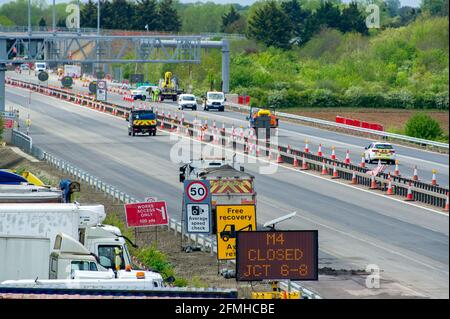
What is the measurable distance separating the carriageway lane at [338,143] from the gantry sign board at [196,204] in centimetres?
2171

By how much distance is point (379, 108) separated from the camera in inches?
4237

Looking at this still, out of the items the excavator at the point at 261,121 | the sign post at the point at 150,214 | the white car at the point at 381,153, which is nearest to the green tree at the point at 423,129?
the excavator at the point at 261,121

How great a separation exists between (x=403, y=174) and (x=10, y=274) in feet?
115

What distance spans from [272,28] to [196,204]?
149 m

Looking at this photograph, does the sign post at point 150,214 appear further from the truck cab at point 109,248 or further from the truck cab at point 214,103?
the truck cab at point 214,103

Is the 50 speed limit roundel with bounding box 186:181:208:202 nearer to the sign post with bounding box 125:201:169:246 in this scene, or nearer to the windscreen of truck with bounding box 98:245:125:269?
the sign post with bounding box 125:201:169:246

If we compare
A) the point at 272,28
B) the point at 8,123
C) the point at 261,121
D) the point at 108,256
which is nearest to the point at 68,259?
the point at 108,256

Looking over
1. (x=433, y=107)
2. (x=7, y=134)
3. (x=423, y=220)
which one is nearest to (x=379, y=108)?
(x=433, y=107)

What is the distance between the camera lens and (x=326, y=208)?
4200 cm

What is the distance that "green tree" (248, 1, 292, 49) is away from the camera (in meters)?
177

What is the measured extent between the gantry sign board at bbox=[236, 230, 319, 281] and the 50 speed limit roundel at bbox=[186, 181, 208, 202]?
954 cm

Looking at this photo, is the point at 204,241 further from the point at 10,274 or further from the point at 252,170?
the point at 252,170

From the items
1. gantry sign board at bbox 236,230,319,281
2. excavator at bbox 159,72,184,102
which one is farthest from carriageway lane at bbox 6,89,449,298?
excavator at bbox 159,72,184,102

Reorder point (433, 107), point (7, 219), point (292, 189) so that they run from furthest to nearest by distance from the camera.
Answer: point (433, 107), point (292, 189), point (7, 219)
